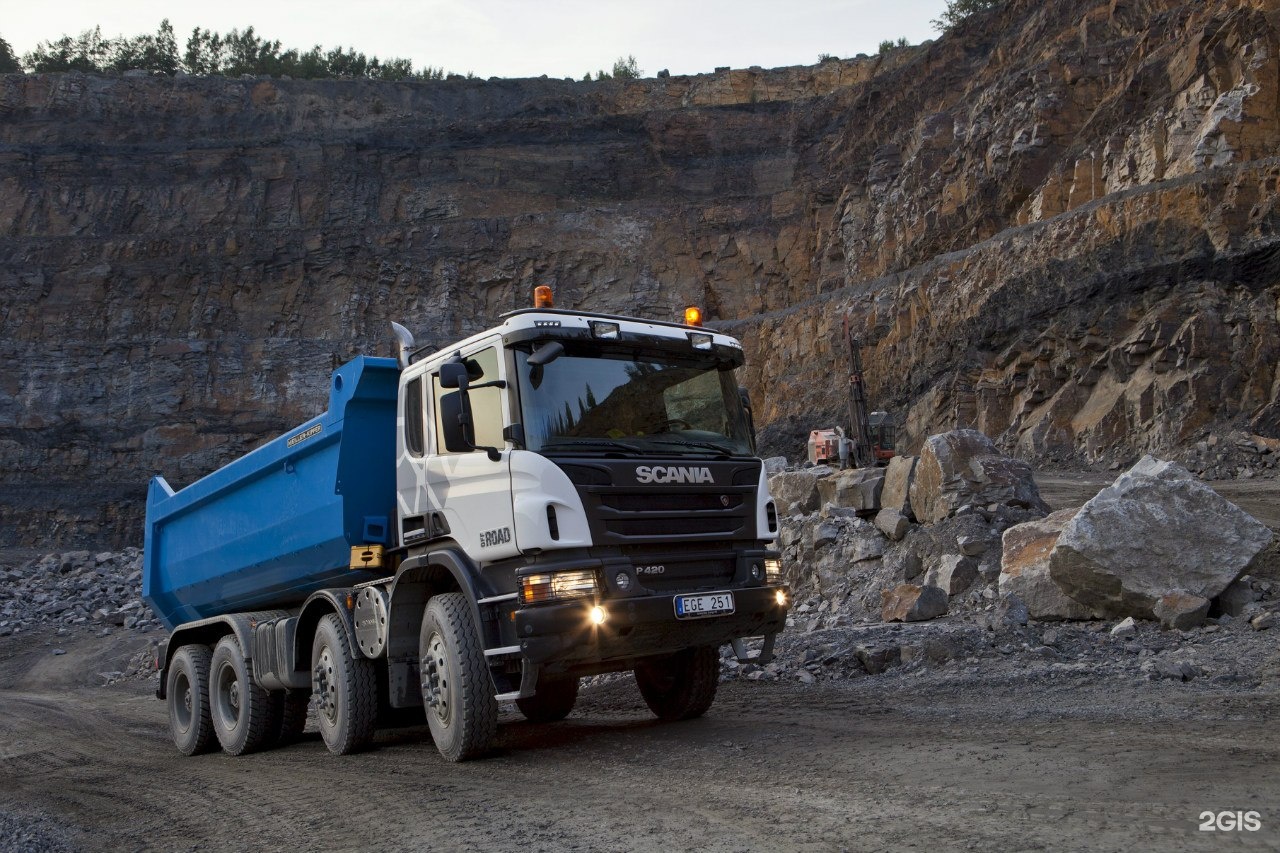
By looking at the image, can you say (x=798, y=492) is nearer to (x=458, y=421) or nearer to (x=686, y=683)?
(x=686, y=683)

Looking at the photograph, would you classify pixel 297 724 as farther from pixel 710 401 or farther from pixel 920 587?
pixel 920 587

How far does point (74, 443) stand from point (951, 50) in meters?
42.7

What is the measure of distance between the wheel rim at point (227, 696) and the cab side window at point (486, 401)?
Answer: 13.2ft

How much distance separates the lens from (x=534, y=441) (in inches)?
256

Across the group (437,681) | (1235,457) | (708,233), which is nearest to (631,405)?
(437,681)

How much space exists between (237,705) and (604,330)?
515cm

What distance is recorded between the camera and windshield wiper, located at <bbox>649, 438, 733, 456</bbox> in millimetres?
6965

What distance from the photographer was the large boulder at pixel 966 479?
43.3ft

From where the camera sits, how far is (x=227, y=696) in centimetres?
959

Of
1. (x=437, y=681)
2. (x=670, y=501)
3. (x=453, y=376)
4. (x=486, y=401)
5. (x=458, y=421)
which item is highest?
(x=453, y=376)

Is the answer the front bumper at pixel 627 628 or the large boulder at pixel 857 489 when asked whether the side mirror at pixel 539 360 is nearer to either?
the front bumper at pixel 627 628

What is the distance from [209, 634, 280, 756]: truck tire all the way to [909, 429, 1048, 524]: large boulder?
8305mm

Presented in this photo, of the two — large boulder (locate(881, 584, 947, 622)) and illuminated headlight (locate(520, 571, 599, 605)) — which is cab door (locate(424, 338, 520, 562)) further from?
large boulder (locate(881, 584, 947, 622))

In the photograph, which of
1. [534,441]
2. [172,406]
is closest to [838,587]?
[534,441]
